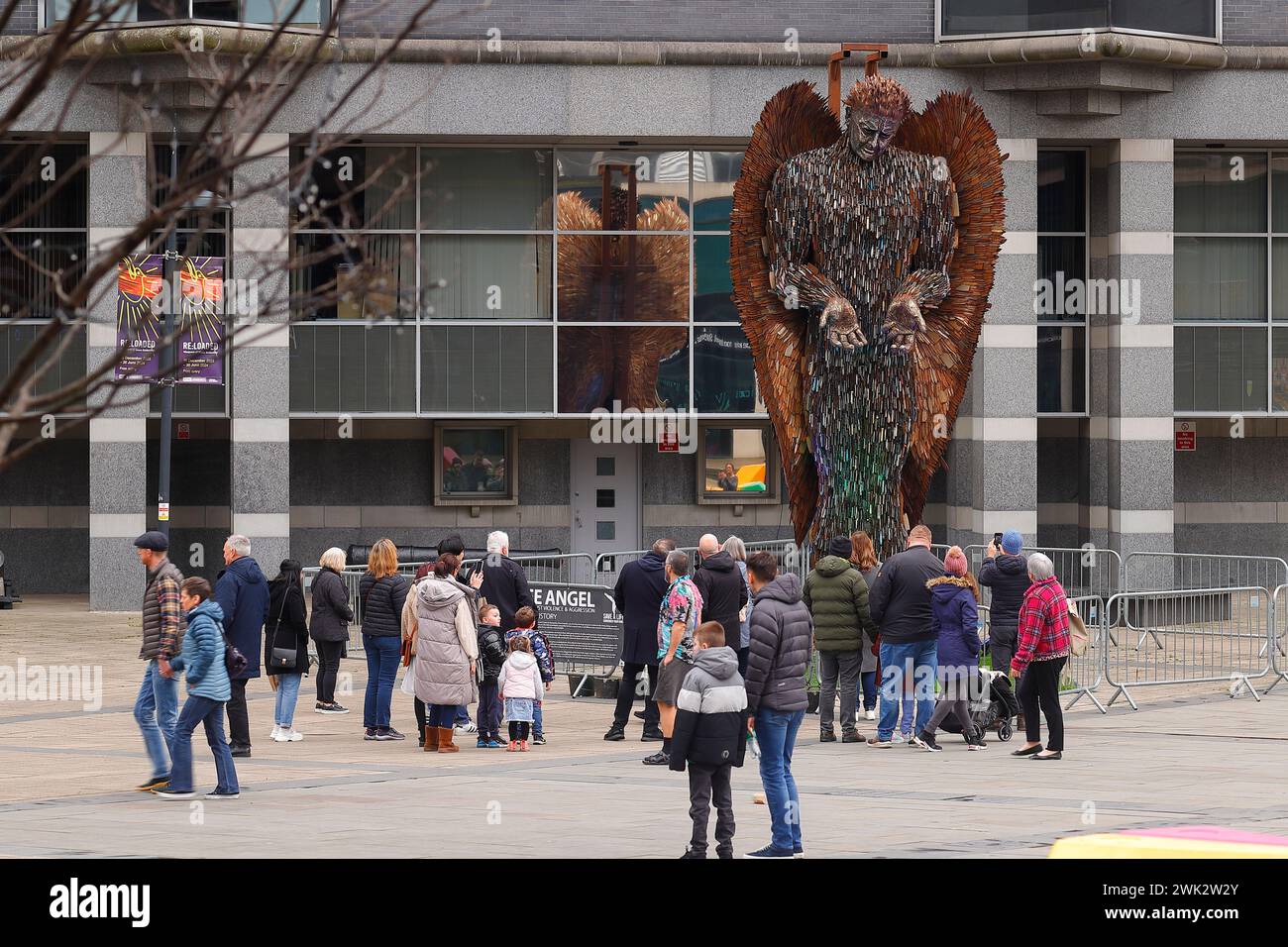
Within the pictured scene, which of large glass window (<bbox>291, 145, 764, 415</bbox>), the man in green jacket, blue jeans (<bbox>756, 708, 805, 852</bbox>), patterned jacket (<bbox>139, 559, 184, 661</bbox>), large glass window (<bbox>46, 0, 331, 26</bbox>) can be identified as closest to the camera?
blue jeans (<bbox>756, 708, 805, 852</bbox>)

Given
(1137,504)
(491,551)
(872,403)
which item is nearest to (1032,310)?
(1137,504)

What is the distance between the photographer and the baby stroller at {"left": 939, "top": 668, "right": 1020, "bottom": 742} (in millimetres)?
16359

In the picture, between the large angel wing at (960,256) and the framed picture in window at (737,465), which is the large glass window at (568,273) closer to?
the framed picture in window at (737,465)

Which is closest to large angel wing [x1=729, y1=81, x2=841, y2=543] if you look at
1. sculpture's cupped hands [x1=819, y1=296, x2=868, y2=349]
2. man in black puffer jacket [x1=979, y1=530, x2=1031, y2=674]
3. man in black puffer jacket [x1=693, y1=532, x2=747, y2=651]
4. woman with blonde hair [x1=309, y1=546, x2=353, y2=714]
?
sculpture's cupped hands [x1=819, y1=296, x2=868, y2=349]

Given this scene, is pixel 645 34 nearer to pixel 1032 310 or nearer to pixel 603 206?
pixel 603 206

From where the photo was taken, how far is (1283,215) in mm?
31859

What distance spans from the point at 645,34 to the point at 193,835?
20.1 metres

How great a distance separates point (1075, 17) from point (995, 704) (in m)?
14.6

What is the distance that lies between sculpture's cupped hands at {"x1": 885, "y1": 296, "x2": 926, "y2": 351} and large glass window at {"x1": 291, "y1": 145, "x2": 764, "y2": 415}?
1275 centimetres

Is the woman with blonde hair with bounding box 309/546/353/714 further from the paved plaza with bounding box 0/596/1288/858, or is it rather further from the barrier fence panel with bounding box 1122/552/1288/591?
the barrier fence panel with bounding box 1122/552/1288/591

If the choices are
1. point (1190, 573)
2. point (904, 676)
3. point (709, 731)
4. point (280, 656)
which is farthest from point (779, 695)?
point (1190, 573)

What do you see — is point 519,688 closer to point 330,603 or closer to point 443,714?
point 443,714

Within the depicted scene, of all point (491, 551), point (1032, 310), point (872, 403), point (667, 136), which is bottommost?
point (491, 551)

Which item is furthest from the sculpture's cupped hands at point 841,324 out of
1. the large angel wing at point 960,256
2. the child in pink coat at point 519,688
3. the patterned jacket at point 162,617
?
the patterned jacket at point 162,617
